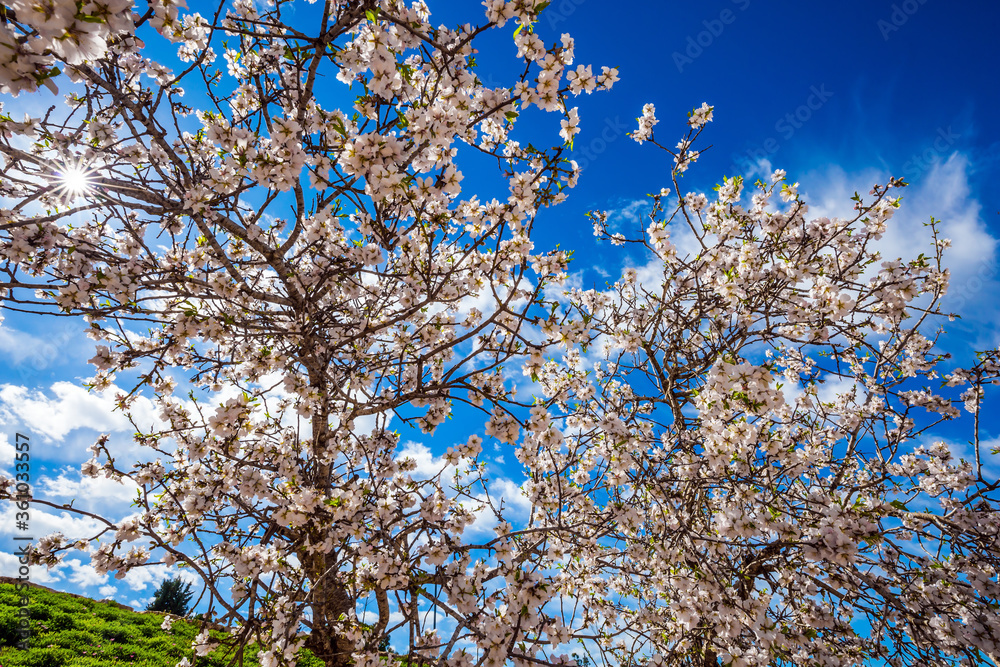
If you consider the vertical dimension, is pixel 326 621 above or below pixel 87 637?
above

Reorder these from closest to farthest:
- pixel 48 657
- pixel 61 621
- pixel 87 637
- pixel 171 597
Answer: pixel 48 657
pixel 87 637
pixel 61 621
pixel 171 597

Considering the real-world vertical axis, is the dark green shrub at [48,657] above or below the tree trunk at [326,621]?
below

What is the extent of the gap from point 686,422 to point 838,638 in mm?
3260

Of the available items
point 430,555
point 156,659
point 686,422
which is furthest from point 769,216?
point 156,659

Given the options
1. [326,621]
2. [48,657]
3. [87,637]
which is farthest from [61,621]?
[326,621]

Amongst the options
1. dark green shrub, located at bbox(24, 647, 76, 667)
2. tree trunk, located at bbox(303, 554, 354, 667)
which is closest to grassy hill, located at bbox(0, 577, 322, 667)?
dark green shrub, located at bbox(24, 647, 76, 667)

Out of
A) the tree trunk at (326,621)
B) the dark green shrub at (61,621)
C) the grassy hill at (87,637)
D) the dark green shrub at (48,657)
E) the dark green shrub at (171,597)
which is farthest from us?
the dark green shrub at (171,597)

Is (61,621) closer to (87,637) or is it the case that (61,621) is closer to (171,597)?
(87,637)

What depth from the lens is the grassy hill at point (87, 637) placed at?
20.4ft

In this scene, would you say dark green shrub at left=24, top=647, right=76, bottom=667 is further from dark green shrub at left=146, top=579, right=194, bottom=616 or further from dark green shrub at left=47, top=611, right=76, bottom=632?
dark green shrub at left=146, top=579, right=194, bottom=616

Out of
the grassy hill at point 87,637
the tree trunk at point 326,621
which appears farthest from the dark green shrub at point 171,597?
the tree trunk at point 326,621

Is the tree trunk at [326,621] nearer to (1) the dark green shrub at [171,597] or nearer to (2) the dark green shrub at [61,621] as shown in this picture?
→ (2) the dark green shrub at [61,621]

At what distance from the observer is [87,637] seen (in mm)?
7180

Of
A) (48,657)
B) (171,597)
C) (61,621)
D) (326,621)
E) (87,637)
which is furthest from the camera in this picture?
(171,597)
